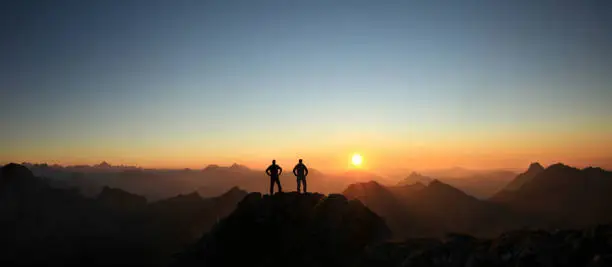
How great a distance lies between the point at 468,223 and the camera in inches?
4894

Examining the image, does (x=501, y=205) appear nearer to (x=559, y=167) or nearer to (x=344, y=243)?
(x=559, y=167)

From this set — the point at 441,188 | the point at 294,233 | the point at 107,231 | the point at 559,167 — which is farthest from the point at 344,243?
the point at 107,231

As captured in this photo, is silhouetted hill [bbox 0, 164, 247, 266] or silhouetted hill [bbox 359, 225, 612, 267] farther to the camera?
silhouetted hill [bbox 0, 164, 247, 266]

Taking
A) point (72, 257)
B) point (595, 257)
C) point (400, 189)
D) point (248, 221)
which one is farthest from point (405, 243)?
point (72, 257)

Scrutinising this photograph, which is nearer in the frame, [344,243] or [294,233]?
[344,243]

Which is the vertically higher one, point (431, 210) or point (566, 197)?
point (566, 197)

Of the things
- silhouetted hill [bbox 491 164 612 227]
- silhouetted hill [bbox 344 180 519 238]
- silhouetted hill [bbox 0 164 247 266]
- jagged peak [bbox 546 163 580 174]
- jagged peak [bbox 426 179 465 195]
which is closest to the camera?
silhouetted hill [bbox 344 180 519 238]

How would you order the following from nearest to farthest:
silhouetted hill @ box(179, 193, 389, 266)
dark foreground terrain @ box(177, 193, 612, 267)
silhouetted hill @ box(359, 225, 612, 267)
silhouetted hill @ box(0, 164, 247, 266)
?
silhouetted hill @ box(359, 225, 612, 267) < dark foreground terrain @ box(177, 193, 612, 267) < silhouetted hill @ box(179, 193, 389, 266) < silhouetted hill @ box(0, 164, 247, 266)

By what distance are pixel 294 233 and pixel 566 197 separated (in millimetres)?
152119

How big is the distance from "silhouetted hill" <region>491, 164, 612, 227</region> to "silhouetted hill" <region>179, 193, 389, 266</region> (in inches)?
4540

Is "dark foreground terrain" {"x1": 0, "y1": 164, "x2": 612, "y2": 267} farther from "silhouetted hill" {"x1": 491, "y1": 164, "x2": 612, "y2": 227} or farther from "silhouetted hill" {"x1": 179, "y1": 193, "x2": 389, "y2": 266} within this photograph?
"silhouetted hill" {"x1": 491, "y1": 164, "x2": 612, "y2": 227}

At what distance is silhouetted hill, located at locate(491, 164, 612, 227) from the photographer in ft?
393

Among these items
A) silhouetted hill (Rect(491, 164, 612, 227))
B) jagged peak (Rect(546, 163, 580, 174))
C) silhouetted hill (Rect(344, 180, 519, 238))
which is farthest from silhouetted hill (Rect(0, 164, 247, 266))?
jagged peak (Rect(546, 163, 580, 174))

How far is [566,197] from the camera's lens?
139 metres
